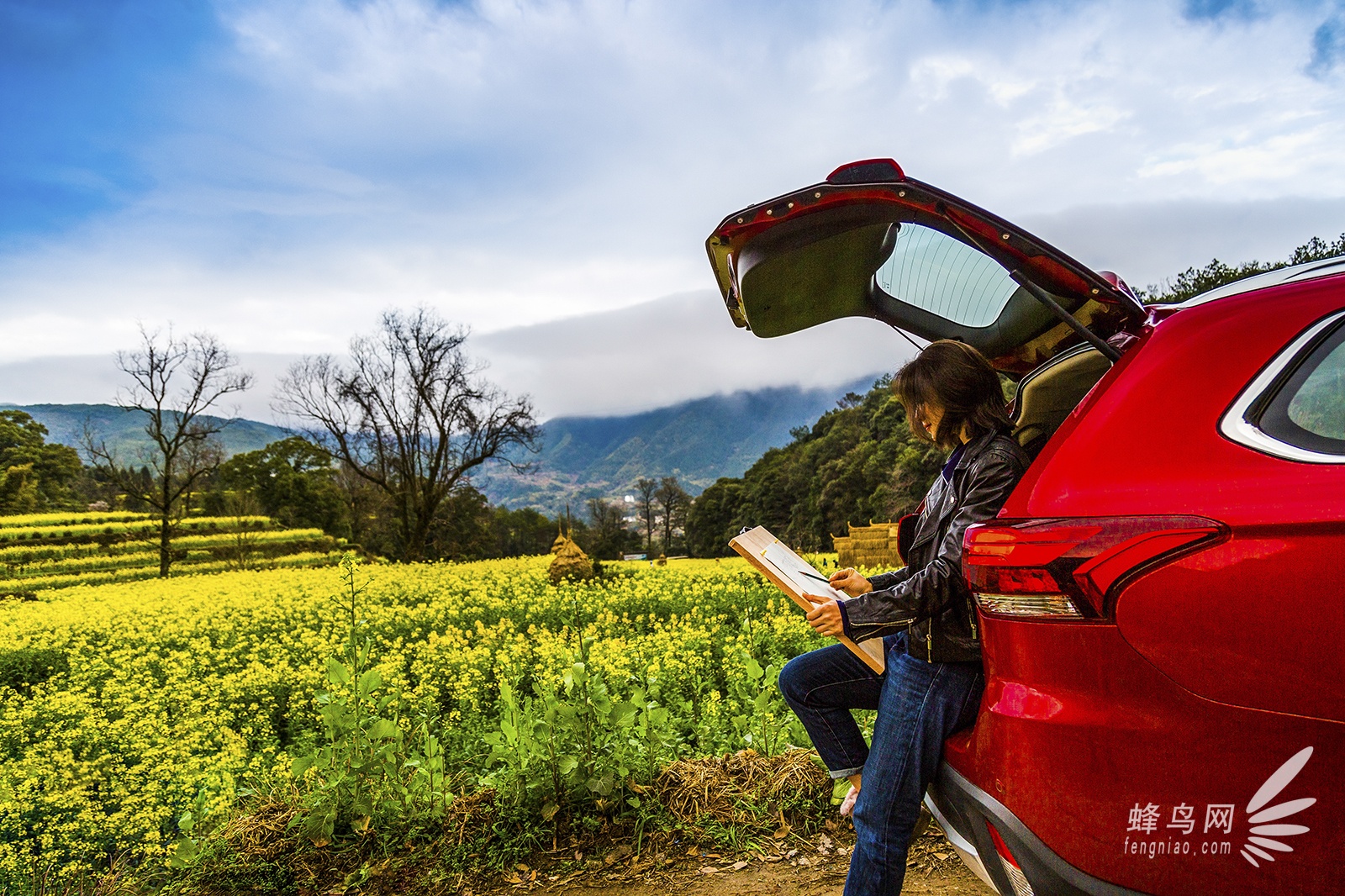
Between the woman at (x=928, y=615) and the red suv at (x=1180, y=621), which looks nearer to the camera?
the red suv at (x=1180, y=621)

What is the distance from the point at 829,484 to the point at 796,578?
127ft

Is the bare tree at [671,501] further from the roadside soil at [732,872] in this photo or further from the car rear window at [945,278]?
the car rear window at [945,278]

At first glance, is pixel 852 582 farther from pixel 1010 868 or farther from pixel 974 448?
pixel 1010 868

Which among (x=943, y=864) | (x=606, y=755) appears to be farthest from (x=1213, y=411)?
(x=606, y=755)

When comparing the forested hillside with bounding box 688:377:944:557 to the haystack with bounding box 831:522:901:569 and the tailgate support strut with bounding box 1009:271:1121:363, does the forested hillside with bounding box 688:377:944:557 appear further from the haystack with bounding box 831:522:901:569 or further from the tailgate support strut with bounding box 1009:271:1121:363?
the tailgate support strut with bounding box 1009:271:1121:363

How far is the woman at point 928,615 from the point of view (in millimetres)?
2189

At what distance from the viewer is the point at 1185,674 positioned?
166cm

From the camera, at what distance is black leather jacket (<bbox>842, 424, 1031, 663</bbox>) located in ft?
7.14

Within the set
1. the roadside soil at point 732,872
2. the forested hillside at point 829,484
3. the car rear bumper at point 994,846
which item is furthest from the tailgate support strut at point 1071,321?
the forested hillside at point 829,484

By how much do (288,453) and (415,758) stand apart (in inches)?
2024

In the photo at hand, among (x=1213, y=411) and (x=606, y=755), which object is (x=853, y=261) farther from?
(x=606, y=755)

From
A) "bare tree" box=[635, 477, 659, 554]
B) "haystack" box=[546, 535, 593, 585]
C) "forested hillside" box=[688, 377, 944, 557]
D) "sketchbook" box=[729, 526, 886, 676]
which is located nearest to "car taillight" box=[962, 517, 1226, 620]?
"sketchbook" box=[729, 526, 886, 676]

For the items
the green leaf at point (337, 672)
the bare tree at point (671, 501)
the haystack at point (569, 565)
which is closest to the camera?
the green leaf at point (337, 672)

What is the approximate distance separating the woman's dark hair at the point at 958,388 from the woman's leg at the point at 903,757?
29.4 inches
